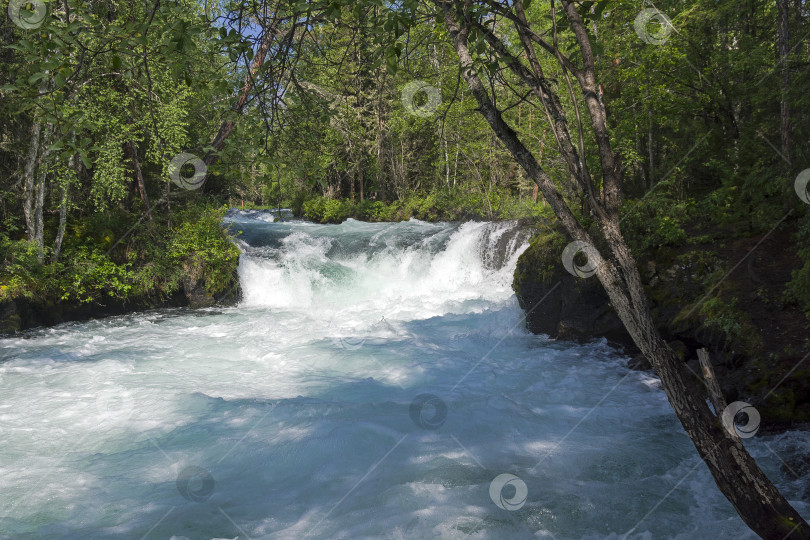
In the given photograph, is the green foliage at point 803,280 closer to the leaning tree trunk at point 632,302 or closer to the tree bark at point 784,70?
the tree bark at point 784,70

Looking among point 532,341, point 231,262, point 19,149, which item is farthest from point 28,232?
point 532,341

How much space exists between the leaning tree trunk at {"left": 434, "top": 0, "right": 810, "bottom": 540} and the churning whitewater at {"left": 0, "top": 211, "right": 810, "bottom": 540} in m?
1.50

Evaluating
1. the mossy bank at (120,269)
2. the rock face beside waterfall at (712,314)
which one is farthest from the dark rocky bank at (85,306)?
the rock face beside waterfall at (712,314)

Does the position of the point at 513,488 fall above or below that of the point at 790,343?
below

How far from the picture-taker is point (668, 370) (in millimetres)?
2564

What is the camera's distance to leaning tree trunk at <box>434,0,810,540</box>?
92.5 inches

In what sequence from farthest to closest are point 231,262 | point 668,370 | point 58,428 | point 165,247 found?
point 231,262
point 165,247
point 58,428
point 668,370

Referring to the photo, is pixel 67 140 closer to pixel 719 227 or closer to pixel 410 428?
pixel 410 428

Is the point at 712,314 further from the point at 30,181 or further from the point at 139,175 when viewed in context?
the point at 30,181

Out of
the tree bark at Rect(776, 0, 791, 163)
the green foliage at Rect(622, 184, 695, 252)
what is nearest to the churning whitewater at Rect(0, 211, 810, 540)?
the green foliage at Rect(622, 184, 695, 252)

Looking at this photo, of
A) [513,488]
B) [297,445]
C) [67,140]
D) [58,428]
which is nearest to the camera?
[67,140]

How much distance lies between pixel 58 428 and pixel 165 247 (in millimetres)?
7083

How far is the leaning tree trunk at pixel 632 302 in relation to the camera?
2.35 metres

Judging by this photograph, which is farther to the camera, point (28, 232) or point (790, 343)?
point (28, 232)
